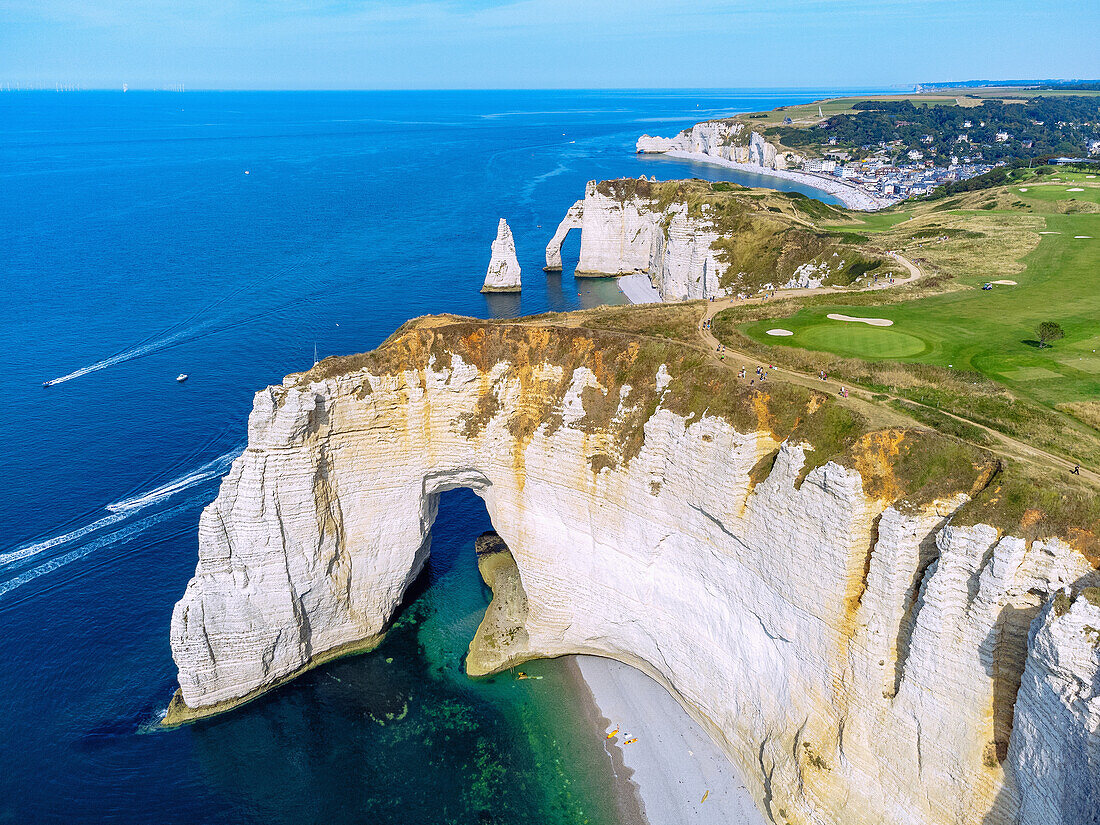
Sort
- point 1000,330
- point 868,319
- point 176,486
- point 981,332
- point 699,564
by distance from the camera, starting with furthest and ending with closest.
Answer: point 176,486 < point 868,319 < point 1000,330 < point 981,332 < point 699,564

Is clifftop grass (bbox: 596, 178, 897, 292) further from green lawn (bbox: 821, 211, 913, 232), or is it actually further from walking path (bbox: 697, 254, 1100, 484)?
walking path (bbox: 697, 254, 1100, 484)

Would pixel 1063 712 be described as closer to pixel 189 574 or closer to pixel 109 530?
pixel 189 574

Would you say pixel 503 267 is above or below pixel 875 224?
below

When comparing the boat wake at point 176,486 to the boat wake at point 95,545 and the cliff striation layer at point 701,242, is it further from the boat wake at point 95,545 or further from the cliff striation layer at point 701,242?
the cliff striation layer at point 701,242

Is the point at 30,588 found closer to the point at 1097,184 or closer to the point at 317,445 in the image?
the point at 317,445

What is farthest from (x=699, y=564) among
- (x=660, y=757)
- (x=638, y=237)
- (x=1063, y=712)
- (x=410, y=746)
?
(x=638, y=237)

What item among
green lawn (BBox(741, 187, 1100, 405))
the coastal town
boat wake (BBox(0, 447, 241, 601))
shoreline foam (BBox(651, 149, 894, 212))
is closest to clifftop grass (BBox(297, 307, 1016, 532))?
green lawn (BBox(741, 187, 1100, 405))

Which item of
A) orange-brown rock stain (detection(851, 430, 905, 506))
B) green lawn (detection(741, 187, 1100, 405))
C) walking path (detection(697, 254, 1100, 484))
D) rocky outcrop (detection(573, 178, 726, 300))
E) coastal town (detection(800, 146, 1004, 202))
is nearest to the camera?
orange-brown rock stain (detection(851, 430, 905, 506))
